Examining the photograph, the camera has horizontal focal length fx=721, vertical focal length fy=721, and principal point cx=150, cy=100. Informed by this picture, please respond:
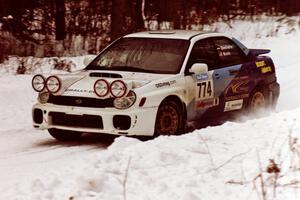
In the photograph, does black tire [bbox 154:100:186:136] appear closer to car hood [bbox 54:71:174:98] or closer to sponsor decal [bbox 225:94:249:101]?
car hood [bbox 54:71:174:98]

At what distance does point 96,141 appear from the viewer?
9.84m

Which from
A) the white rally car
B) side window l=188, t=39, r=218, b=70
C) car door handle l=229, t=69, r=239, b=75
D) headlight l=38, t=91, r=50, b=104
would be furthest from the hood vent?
car door handle l=229, t=69, r=239, b=75

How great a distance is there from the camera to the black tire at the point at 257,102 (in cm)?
1124

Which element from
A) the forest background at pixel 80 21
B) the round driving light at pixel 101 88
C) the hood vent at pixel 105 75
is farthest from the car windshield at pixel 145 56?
the forest background at pixel 80 21

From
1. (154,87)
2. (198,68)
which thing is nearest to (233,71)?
(198,68)

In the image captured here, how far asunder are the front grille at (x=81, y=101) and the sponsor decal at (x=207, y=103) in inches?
59.0

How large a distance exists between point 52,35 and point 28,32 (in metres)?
2.81

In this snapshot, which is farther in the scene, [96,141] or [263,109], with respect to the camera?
[263,109]

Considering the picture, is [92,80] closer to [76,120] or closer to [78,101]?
[78,101]

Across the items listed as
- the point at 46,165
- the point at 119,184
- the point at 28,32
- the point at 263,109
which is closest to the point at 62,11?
the point at 28,32

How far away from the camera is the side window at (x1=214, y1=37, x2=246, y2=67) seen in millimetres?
10867

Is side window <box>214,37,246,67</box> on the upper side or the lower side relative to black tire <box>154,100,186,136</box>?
upper

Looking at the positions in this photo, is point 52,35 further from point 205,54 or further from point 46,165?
point 46,165

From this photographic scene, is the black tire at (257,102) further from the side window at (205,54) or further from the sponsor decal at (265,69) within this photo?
the side window at (205,54)
